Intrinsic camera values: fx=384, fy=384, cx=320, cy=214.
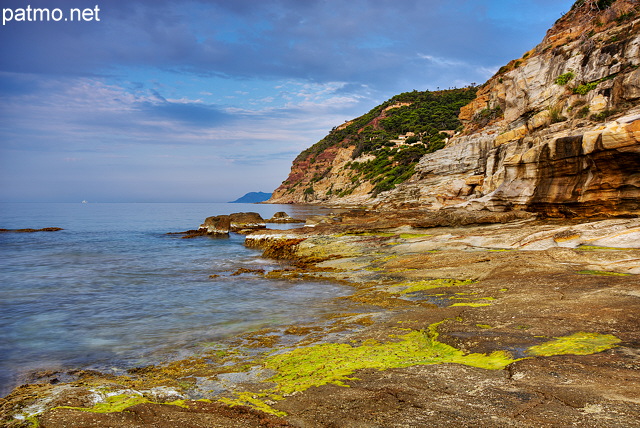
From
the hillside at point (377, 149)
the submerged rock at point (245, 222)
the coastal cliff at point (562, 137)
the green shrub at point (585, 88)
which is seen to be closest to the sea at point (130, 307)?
the coastal cliff at point (562, 137)

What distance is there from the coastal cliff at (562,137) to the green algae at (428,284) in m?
11.4

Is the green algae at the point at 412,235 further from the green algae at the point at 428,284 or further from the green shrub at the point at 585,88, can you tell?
the green shrub at the point at 585,88

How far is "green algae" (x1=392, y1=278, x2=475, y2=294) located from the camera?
43.9 feet

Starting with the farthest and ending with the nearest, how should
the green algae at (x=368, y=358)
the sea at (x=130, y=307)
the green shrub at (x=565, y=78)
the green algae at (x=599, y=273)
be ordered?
the green shrub at (x=565, y=78) → the green algae at (x=599, y=273) → the sea at (x=130, y=307) → the green algae at (x=368, y=358)

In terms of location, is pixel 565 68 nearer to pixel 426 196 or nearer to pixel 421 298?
pixel 426 196

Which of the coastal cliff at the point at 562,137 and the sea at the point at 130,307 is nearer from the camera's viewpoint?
the sea at the point at 130,307

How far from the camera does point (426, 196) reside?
4738cm

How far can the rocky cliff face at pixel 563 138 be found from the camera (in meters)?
19.1

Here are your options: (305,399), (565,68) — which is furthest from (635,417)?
(565,68)

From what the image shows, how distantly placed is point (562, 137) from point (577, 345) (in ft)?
59.4

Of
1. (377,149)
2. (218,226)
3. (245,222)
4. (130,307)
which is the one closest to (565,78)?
(245,222)

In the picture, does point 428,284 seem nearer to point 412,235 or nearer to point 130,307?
point 412,235

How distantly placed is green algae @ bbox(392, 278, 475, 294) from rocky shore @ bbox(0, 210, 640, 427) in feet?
0.23

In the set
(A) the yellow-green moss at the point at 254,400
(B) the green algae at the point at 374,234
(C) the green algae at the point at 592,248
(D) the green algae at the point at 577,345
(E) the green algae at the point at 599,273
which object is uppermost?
(C) the green algae at the point at 592,248
